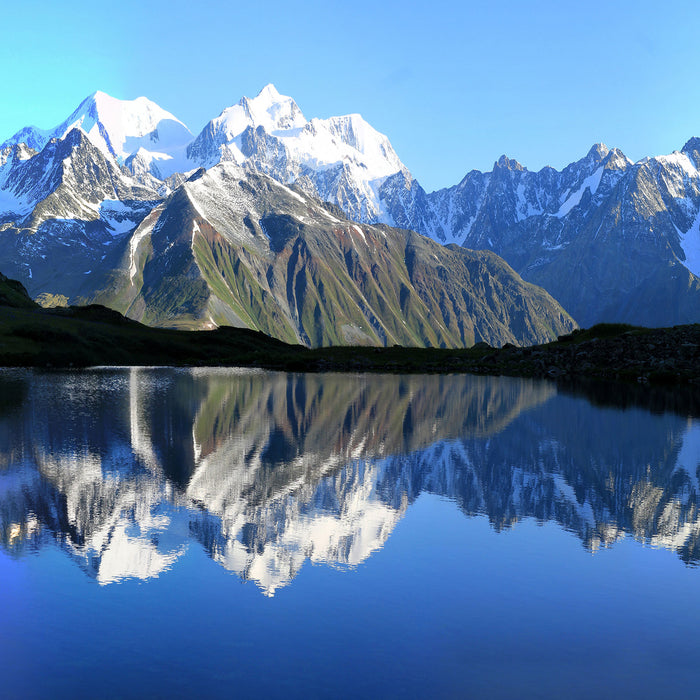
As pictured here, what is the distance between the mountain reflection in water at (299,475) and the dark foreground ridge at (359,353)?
6365 centimetres

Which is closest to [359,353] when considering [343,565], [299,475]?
[299,475]

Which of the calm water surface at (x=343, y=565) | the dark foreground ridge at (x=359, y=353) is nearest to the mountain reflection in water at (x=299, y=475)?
the calm water surface at (x=343, y=565)

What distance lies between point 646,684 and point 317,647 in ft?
28.5

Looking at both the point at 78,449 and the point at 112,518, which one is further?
the point at 78,449

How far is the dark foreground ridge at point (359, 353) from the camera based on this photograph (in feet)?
449

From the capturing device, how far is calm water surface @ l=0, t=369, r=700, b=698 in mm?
18391

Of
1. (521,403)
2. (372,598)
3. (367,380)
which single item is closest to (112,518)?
(372,598)

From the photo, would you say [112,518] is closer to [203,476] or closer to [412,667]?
[203,476]

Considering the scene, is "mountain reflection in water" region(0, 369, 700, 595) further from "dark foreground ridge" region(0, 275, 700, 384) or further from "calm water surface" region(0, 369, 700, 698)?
"dark foreground ridge" region(0, 275, 700, 384)

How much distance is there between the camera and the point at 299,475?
40.7 meters

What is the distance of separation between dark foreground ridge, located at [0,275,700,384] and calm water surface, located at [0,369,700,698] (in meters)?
87.1

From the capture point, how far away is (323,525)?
102 feet

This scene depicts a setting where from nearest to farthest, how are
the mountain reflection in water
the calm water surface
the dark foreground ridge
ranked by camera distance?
1. the calm water surface
2. the mountain reflection in water
3. the dark foreground ridge

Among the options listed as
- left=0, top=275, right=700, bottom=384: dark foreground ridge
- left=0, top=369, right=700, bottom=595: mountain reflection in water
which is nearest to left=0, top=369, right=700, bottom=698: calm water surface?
left=0, top=369, right=700, bottom=595: mountain reflection in water
